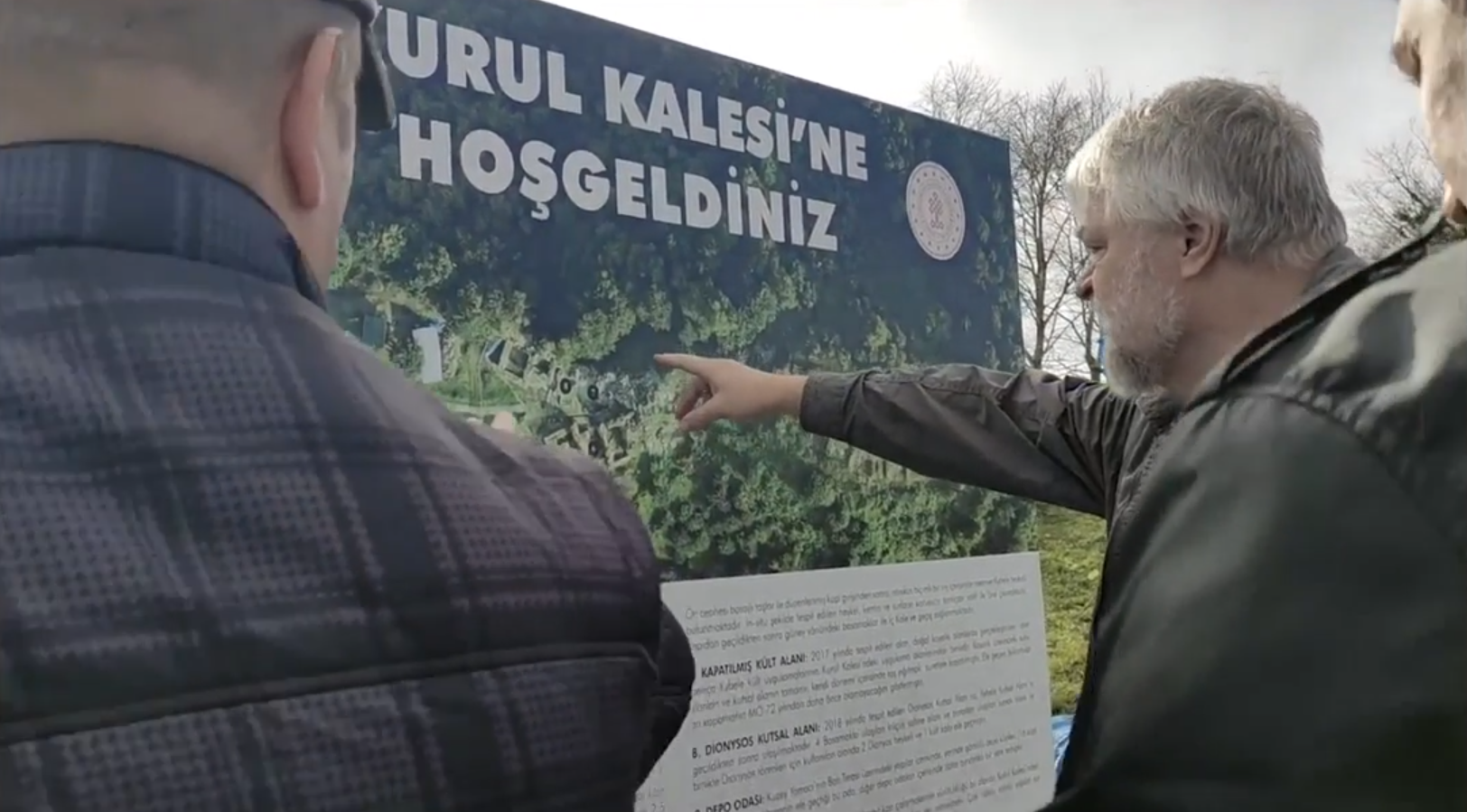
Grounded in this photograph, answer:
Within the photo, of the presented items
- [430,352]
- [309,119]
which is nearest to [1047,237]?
[430,352]

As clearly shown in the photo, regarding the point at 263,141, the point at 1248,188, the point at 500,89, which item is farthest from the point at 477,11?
the point at 1248,188

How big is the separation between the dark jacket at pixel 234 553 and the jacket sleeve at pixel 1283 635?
317 millimetres

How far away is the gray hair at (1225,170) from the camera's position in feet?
5.20

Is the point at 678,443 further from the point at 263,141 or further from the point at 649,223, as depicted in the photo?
the point at 263,141

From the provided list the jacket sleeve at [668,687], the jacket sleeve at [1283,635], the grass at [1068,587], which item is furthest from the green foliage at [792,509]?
the grass at [1068,587]

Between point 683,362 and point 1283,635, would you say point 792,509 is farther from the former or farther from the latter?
point 1283,635

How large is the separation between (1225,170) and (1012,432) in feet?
1.70

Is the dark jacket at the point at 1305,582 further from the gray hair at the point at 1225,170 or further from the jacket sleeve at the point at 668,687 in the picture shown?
the gray hair at the point at 1225,170

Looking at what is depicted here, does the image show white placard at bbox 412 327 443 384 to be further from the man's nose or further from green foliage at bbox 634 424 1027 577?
the man's nose

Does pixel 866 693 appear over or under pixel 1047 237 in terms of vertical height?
under

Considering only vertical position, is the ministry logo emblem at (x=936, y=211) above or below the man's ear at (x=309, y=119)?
above

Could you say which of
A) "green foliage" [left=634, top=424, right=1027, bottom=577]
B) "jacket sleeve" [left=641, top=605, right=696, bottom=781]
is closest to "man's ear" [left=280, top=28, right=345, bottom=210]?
"jacket sleeve" [left=641, top=605, right=696, bottom=781]

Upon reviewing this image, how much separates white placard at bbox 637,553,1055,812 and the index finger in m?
0.27

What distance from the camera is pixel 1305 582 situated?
2.17 feet
